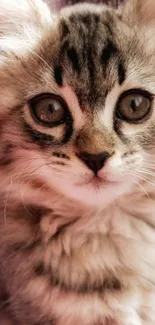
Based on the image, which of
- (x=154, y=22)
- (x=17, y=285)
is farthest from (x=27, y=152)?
(x=154, y=22)

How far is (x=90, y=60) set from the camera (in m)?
0.82

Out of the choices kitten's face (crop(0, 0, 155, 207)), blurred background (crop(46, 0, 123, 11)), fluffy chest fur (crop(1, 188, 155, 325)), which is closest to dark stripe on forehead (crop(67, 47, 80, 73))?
kitten's face (crop(0, 0, 155, 207))

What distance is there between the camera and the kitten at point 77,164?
2.63 ft

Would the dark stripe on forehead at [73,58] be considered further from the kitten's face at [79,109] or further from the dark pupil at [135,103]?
the dark pupil at [135,103]

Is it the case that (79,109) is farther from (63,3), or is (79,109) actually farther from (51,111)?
(63,3)

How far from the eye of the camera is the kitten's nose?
0.75m

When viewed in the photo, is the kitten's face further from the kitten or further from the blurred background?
the blurred background

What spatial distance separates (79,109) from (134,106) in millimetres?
99

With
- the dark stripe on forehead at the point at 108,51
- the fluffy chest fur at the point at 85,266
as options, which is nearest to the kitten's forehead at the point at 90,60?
the dark stripe on forehead at the point at 108,51

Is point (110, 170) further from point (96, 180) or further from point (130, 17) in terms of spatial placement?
point (130, 17)

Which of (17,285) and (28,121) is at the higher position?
(28,121)

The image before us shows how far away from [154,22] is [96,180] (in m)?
0.36

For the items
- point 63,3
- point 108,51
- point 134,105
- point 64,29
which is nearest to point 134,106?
point 134,105

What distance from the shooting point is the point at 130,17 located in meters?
0.94
